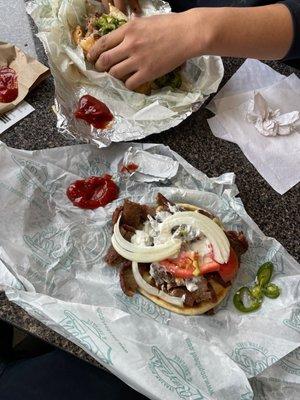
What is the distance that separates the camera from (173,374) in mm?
714

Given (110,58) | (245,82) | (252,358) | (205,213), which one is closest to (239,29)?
(245,82)

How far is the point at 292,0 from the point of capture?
97 cm

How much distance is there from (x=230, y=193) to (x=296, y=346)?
0.31 metres

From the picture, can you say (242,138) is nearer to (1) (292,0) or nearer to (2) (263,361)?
(1) (292,0)

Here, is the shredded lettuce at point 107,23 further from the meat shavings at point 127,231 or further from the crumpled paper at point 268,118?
the meat shavings at point 127,231

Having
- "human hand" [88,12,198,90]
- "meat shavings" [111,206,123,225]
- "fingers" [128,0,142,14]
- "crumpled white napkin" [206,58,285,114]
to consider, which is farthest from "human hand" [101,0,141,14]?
"meat shavings" [111,206,123,225]

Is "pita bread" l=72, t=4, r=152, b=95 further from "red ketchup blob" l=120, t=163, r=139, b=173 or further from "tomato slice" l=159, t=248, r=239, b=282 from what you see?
"tomato slice" l=159, t=248, r=239, b=282

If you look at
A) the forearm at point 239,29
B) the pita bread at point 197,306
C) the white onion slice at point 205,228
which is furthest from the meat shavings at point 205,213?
the forearm at point 239,29

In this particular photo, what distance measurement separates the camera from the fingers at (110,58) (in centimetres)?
98

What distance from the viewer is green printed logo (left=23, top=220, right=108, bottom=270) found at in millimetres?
858

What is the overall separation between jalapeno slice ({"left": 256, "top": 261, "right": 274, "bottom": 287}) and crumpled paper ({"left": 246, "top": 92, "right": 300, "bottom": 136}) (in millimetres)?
297

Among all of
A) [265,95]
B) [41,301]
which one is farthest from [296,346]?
[265,95]

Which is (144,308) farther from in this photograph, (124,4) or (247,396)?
(124,4)

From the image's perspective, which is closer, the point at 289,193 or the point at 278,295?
the point at 278,295
